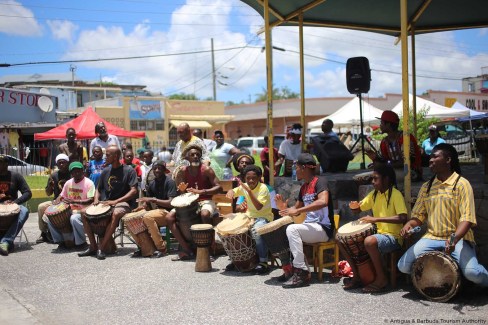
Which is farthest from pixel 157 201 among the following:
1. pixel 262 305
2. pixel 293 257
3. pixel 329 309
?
pixel 329 309

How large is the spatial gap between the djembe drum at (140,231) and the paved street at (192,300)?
0.59 metres

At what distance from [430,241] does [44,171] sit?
1247cm

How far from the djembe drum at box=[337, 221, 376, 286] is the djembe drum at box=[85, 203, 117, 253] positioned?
403 cm

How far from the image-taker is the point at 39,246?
950cm

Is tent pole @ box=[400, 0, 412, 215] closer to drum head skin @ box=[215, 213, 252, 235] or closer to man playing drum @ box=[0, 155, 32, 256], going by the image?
drum head skin @ box=[215, 213, 252, 235]

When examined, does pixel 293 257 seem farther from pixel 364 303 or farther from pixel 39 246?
pixel 39 246

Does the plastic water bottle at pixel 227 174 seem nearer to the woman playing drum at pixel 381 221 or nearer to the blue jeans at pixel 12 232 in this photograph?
the blue jeans at pixel 12 232

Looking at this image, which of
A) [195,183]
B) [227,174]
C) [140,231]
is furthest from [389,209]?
[227,174]

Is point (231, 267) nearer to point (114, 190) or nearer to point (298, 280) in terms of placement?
point (298, 280)

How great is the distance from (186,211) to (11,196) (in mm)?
3522

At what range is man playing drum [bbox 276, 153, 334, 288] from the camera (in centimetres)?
619

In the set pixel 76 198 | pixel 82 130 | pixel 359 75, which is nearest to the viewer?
pixel 76 198

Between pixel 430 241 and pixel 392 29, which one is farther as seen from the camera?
pixel 392 29

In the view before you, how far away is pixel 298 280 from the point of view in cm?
614
